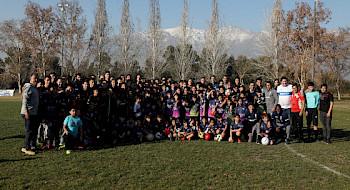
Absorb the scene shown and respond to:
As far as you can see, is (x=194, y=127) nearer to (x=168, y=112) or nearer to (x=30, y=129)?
(x=168, y=112)

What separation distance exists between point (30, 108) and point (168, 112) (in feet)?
15.0

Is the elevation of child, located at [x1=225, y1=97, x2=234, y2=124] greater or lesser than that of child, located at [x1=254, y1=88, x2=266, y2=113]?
lesser

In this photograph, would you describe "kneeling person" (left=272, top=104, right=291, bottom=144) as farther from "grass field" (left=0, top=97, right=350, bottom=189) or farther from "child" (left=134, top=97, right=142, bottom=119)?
"child" (left=134, top=97, right=142, bottom=119)

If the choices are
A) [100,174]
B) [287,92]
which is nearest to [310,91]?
[287,92]

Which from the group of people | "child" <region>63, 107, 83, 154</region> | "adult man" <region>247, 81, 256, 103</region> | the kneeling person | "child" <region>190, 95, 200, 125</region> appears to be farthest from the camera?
"child" <region>190, 95, 200, 125</region>


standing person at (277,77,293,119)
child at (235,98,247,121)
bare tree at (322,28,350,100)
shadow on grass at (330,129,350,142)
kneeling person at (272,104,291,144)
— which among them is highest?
bare tree at (322,28,350,100)

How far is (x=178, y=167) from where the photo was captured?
18.9 ft

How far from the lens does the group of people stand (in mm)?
7707

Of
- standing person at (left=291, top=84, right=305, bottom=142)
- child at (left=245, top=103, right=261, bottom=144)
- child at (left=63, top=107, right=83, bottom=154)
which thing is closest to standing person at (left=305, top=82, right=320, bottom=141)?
standing person at (left=291, top=84, right=305, bottom=142)

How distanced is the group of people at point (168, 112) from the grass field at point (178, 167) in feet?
2.59

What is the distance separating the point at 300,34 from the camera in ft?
106

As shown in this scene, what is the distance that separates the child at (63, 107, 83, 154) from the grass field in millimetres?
387

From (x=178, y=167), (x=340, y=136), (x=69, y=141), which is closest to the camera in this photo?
(x=178, y=167)

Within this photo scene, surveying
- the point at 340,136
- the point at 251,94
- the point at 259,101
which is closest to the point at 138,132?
the point at 251,94
